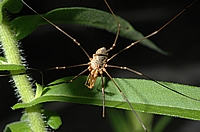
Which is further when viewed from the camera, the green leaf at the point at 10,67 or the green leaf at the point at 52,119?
the green leaf at the point at 52,119

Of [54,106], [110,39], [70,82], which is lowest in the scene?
[70,82]

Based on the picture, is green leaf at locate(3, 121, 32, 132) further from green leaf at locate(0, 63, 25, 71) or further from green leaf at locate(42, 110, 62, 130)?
green leaf at locate(0, 63, 25, 71)

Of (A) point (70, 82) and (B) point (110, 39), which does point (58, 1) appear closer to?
(B) point (110, 39)

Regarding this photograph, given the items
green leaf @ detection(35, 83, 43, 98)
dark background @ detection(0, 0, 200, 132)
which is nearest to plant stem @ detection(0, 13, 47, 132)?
green leaf @ detection(35, 83, 43, 98)

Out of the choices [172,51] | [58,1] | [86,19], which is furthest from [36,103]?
[172,51]

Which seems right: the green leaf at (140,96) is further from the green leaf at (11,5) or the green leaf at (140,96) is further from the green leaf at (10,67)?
the green leaf at (11,5)

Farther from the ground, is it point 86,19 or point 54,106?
point 54,106

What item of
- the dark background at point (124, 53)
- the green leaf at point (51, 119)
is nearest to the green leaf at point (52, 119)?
the green leaf at point (51, 119)
